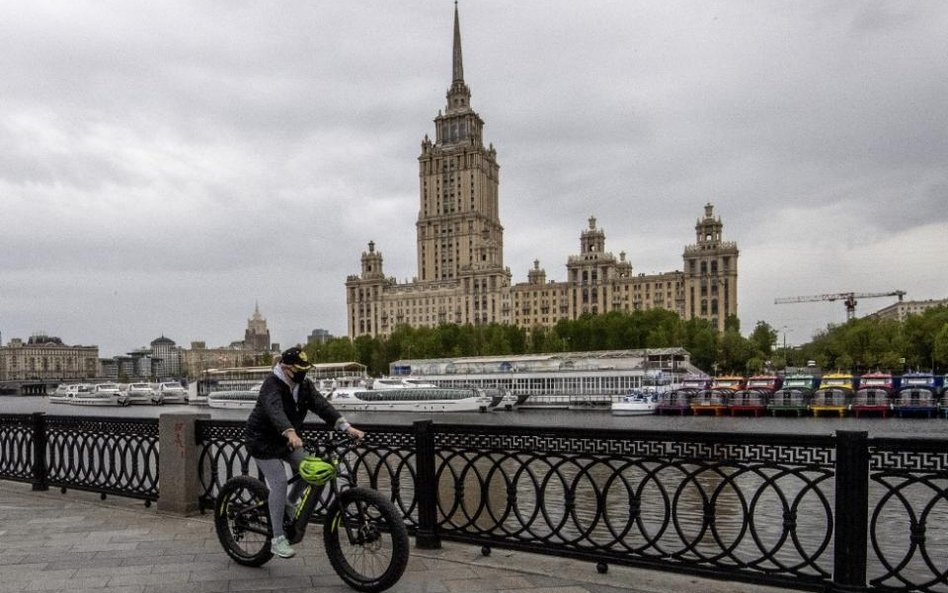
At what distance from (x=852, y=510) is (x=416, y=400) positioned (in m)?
66.1

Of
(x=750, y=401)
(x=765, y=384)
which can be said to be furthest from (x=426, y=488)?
(x=765, y=384)

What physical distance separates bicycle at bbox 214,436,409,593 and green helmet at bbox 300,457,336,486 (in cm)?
1

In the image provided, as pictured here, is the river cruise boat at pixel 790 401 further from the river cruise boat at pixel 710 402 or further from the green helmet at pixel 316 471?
the green helmet at pixel 316 471

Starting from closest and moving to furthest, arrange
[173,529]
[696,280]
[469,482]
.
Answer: [173,529] → [469,482] → [696,280]

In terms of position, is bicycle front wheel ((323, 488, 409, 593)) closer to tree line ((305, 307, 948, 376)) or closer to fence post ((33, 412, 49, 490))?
fence post ((33, 412, 49, 490))

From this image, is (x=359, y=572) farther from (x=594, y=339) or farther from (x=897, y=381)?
(x=594, y=339)

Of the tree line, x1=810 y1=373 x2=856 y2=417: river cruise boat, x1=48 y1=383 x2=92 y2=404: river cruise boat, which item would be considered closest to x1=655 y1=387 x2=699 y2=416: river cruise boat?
x1=810 y1=373 x2=856 y2=417: river cruise boat

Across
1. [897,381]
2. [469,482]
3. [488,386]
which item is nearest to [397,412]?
[488,386]

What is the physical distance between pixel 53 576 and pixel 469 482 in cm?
1602

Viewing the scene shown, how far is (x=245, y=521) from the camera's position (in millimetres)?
7211

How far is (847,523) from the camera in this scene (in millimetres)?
5902

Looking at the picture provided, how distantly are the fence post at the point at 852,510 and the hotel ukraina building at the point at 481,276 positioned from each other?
153017mm

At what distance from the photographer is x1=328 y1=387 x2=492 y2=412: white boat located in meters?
69.3

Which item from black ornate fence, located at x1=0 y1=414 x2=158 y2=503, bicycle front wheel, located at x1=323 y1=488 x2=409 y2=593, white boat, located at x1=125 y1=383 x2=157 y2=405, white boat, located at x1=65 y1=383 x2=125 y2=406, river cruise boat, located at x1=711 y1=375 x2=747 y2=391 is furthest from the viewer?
white boat, located at x1=125 y1=383 x2=157 y2=405
